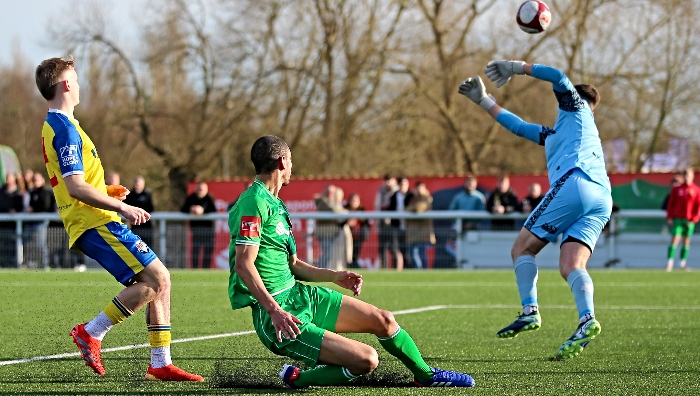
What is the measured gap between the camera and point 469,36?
30.2 metres

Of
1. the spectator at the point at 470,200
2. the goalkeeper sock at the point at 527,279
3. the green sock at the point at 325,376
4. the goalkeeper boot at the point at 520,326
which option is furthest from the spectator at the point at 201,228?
the green sock at the point at 325,376

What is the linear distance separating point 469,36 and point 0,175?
15.2 meters

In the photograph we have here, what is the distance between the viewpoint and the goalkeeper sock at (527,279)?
683 centimetres

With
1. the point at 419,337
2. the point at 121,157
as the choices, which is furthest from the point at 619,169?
the point at 419,337

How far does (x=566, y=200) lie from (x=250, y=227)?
2.83 meters

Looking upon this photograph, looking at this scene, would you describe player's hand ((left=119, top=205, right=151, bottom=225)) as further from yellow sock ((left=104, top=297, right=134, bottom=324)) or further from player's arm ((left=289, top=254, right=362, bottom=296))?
player's arm ((left=289, top=254, right=362, bottom=296))

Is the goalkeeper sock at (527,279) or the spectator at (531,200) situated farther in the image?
the spectator at (531,200)

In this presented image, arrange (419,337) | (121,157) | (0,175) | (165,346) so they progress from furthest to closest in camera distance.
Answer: (121,157)
(0,175)
(419,337)
(165,346)

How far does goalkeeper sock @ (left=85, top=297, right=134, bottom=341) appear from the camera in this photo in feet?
18.4

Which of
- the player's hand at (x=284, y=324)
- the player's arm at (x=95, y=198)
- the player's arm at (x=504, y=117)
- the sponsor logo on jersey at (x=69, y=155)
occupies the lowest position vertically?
the player's hand at (x=284, y=324)

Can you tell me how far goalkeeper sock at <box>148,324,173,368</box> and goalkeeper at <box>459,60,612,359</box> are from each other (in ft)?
7.75

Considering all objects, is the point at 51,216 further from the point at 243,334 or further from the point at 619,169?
the point at 619,169

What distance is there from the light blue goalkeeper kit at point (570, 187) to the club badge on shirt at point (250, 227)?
2644mm

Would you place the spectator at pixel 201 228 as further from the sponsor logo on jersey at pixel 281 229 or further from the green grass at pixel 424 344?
the sponsor logo on jersey at pixel 281 229
